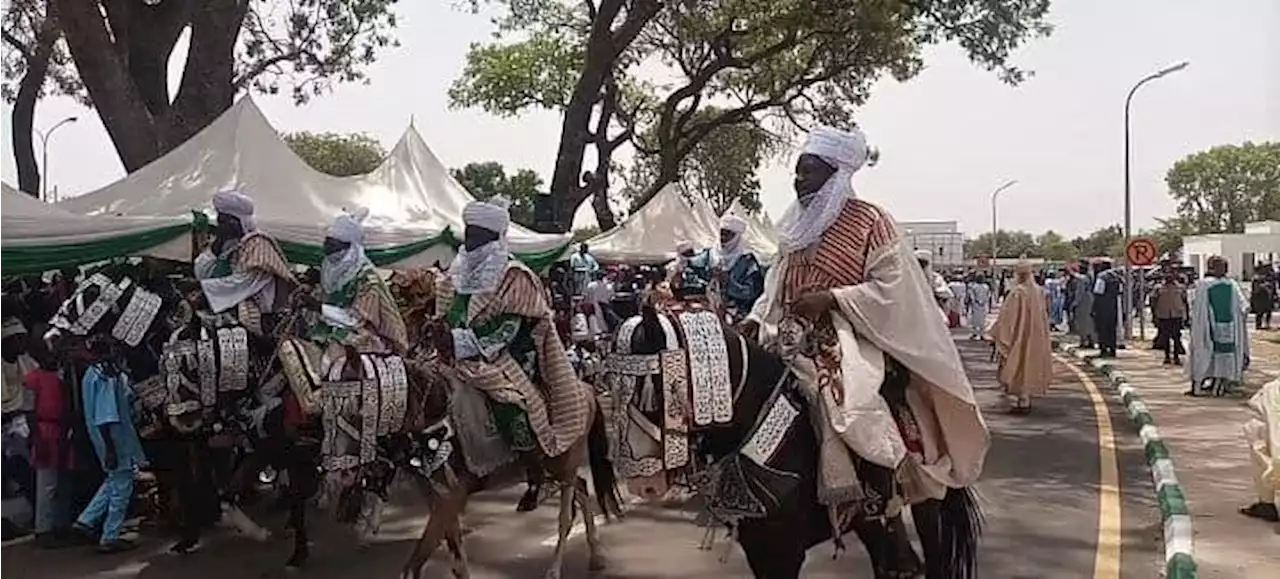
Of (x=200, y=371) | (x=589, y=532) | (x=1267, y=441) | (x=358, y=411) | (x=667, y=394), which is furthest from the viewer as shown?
(x=1267, y=441)

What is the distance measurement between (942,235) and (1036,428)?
35256 mm

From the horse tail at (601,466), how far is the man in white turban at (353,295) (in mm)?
1199

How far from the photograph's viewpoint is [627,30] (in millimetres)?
21125

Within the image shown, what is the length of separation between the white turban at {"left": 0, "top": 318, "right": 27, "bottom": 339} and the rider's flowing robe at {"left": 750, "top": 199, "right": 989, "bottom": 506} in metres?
5.91

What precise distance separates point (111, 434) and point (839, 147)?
5506 mm

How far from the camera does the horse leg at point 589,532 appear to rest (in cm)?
804

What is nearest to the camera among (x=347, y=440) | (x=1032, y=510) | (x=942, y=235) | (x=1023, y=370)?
(x=347, y=440)

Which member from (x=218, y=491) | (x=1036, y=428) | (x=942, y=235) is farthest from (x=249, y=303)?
(x=942, y=235)

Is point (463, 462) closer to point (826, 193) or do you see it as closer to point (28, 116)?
point (826, 193)

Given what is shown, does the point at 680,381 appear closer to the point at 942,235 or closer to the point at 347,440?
the point at 347,440

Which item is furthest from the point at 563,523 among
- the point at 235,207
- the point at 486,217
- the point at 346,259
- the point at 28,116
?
the point at 28,116

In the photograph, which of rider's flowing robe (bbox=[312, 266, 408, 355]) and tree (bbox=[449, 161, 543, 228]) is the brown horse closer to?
rider's flowing robe (bbox=[312, 266, 408, 355])

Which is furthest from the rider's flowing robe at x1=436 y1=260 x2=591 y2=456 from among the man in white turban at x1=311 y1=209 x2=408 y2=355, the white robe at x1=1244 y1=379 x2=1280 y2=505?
the white robe at x1=1244 y1=379 x2=1280 y2=505

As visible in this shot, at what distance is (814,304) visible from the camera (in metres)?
5.36
